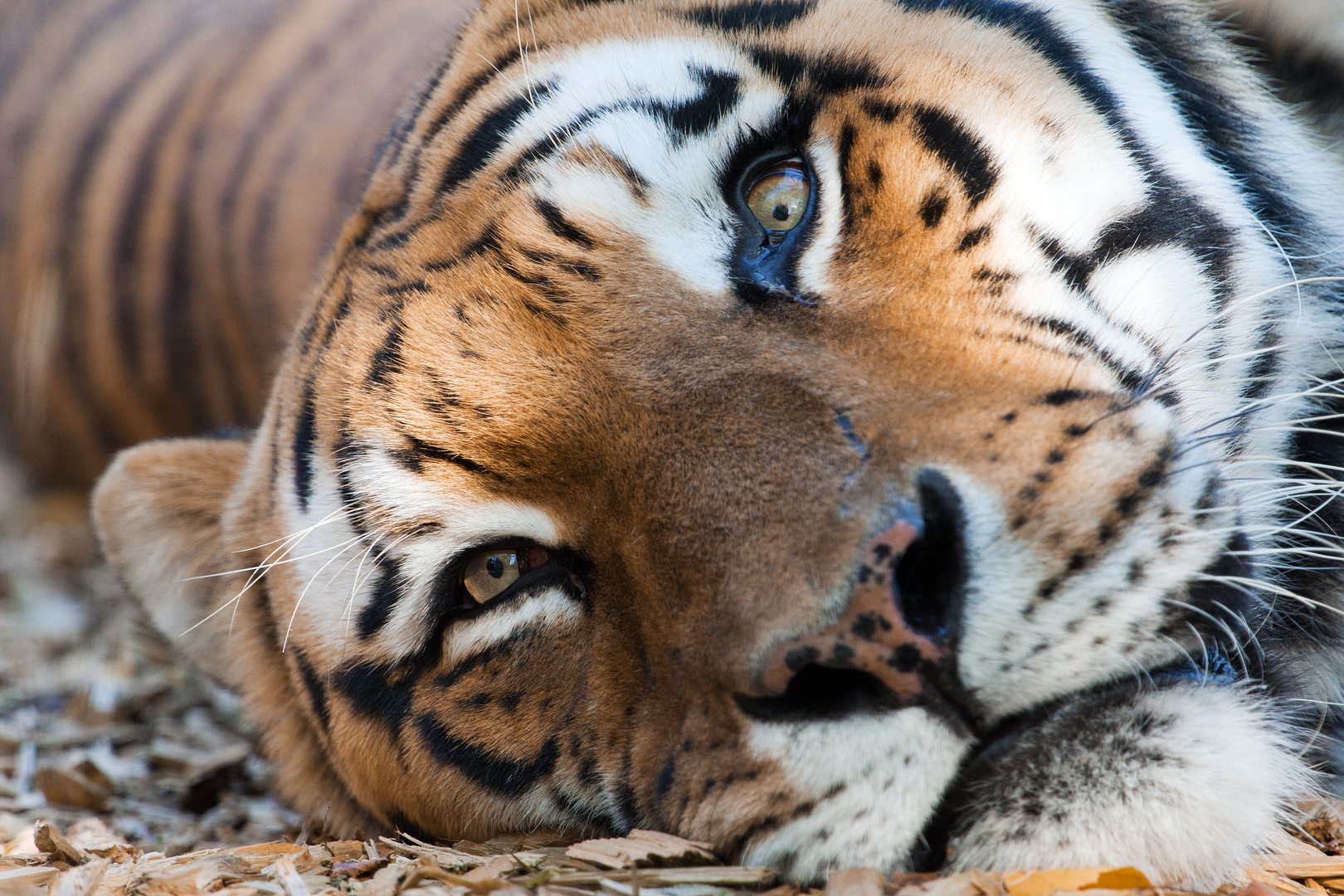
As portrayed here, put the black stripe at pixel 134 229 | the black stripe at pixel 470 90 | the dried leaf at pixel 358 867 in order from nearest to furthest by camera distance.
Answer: the dried leaf at pixel 358 867 → the black stripe at pixel 470 90 → the black stripe at pixel 134 229

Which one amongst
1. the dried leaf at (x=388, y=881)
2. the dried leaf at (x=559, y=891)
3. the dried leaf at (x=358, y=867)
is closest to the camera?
the dried leaf at (x=559, y=891)

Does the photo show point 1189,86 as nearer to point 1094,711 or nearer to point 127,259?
point 1094,711

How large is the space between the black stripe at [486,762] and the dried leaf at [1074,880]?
31.2 inches

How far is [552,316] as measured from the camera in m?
1.93

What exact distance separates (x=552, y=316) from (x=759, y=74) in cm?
60

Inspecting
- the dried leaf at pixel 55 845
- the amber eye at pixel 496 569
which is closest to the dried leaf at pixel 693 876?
the amber eye at pixel 496 569

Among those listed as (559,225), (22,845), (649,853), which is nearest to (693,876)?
(649,853)

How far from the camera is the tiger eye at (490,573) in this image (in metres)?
2.03

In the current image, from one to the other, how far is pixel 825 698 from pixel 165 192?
395cm

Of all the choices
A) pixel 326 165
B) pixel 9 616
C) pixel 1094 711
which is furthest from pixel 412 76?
pixel 1094 711

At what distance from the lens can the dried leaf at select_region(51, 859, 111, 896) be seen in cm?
182

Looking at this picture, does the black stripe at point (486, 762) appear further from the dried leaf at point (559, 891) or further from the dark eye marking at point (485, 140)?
the dark eye marking at point (485, 140)

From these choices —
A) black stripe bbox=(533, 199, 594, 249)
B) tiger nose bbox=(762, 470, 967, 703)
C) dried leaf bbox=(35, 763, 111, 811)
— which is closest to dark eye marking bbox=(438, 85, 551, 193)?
black stripe bbox=(533, 199, 594, 249)

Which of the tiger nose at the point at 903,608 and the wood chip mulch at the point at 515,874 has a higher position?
the tiger nose at the point at 903,608
